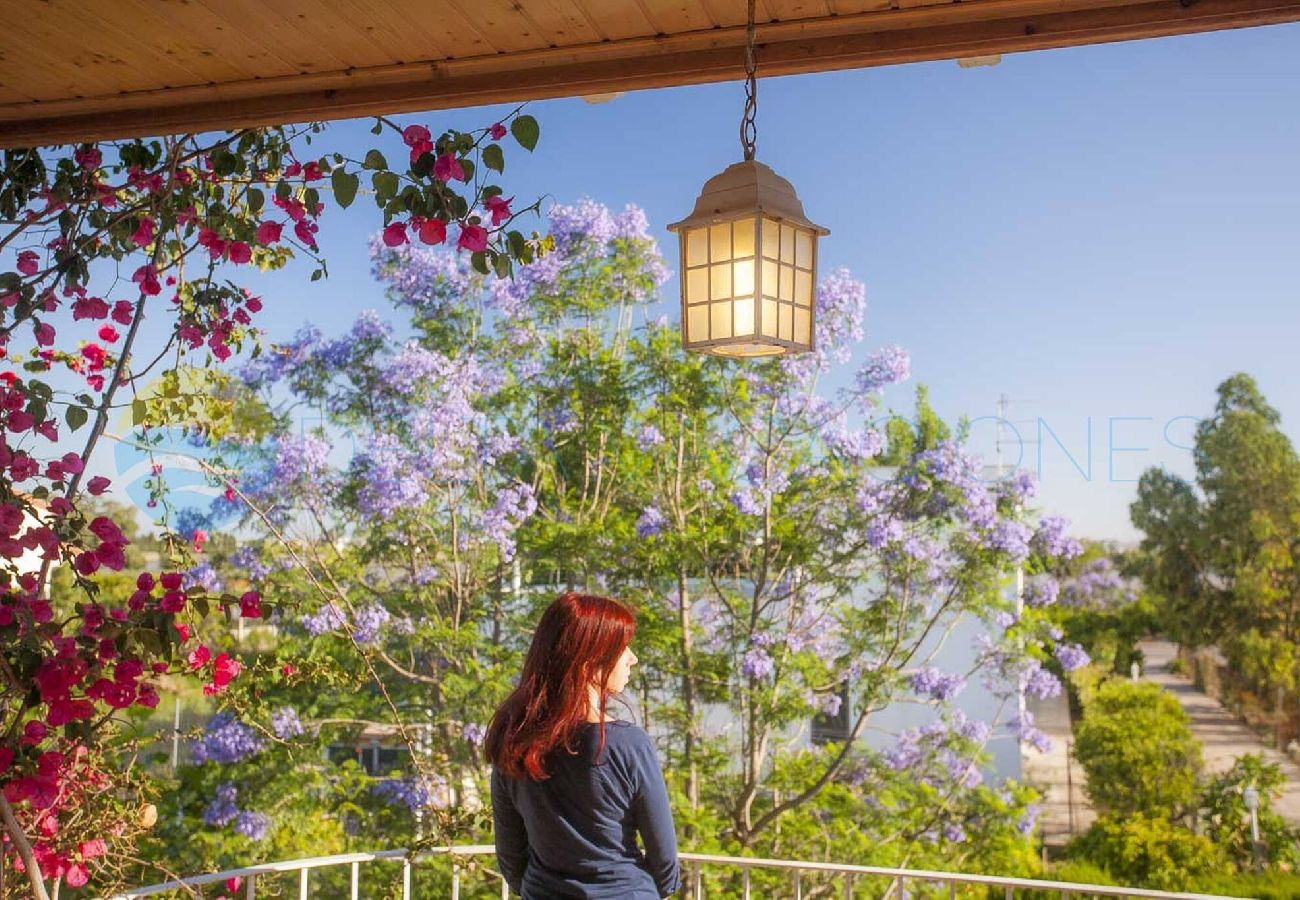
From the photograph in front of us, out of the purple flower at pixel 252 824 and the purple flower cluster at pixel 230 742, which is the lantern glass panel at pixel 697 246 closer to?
the purple flower cluster at pixel 230 742

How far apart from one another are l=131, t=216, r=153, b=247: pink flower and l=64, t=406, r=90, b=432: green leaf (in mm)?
457

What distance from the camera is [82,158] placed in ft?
7.95

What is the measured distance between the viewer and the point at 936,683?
5039 mm

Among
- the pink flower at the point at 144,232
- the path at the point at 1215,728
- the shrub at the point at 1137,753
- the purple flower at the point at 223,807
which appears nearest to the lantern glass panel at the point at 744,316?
the pink flower at the point at 144,232

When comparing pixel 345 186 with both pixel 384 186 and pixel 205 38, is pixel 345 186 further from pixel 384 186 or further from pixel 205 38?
pixel 205 38

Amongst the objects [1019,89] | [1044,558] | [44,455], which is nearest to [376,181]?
[44,455]

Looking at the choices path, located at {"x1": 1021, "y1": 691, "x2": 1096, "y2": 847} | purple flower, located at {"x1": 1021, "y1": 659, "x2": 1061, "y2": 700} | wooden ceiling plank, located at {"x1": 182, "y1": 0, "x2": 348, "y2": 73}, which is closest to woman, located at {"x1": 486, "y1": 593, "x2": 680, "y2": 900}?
wooden ceiling plank, located at {"x1": 182, "y1": 0, "x2": 348, "y2": 73}

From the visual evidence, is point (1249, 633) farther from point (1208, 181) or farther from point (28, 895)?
point (28, 895)

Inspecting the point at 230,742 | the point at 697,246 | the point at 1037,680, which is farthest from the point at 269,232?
the point at 1037,680

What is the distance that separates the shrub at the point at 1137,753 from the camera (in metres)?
9.27

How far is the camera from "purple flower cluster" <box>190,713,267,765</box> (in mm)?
4793

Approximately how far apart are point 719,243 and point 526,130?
45cm

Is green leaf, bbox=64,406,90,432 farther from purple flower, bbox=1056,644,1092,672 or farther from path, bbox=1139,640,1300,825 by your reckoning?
path, bbox=1139,640,1300,825

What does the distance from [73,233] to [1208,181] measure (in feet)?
40.1
